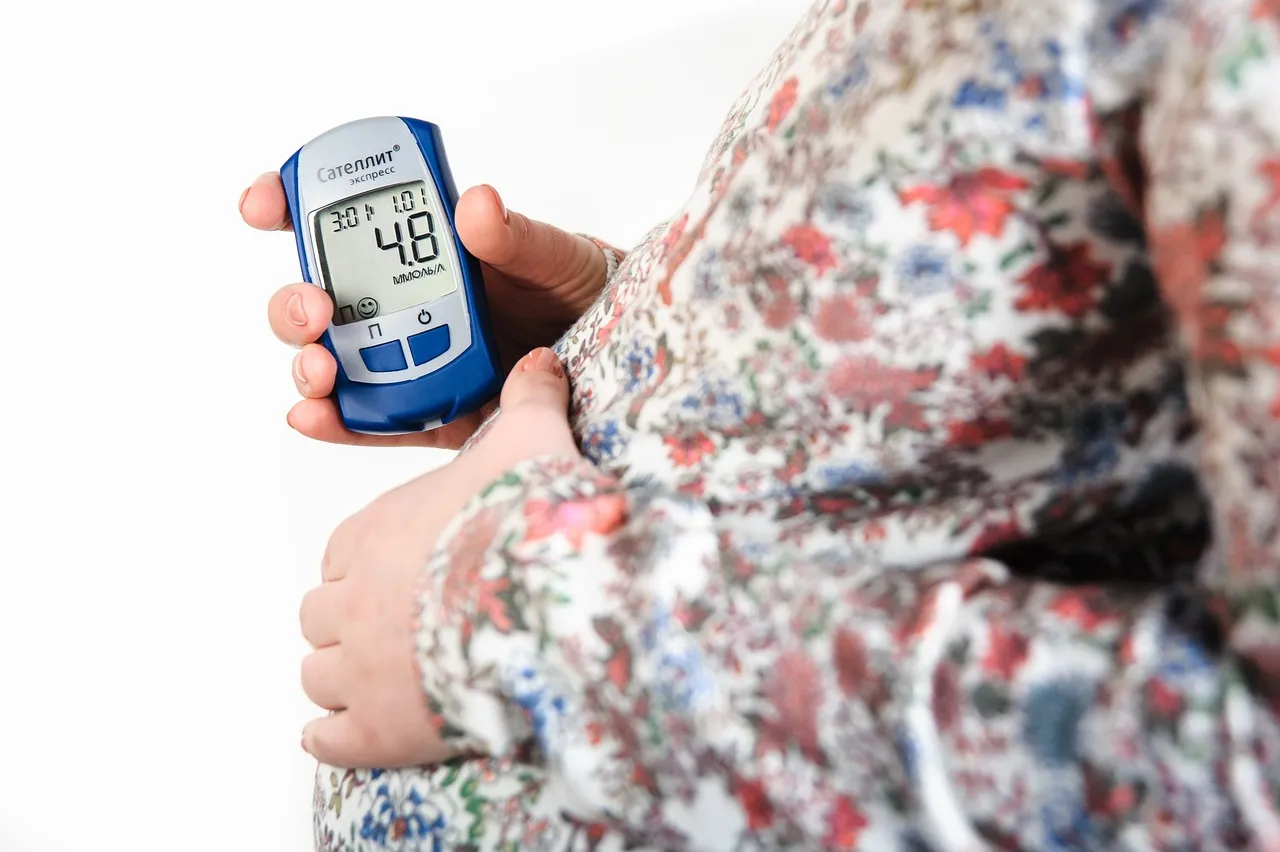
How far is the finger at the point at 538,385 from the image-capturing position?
49 cm

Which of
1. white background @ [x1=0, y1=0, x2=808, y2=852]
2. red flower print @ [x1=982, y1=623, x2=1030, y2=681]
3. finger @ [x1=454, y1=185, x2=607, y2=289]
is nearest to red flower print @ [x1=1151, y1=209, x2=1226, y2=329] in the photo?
red flower print @ [x1=982, y1=623, x2=1030, y2=681]

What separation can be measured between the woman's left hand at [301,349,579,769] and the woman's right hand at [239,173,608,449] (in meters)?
0.18

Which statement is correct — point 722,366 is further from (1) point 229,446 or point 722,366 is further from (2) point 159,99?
(2) point 159,99

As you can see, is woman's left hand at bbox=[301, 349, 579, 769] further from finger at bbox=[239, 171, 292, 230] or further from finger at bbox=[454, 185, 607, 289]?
finger at bbox=[239, 171, 292, 230]

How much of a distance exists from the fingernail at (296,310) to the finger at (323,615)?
207 millimetres

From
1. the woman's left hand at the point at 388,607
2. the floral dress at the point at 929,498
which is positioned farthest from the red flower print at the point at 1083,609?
the woman's left hand at the point at 388,607

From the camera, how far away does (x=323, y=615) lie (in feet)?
1.55

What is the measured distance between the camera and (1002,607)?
31cm

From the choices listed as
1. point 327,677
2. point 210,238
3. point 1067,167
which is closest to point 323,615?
point 327,677

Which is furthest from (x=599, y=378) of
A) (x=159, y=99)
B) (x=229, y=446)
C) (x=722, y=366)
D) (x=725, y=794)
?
(x=159, y=99)

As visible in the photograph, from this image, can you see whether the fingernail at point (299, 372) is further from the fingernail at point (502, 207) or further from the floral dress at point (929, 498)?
the floral dress at point (929, 498)

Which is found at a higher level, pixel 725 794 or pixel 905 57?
pixel 905 57

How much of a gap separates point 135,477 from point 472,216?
438 millimetres

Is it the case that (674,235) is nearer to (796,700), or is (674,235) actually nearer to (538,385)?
(538,385)
